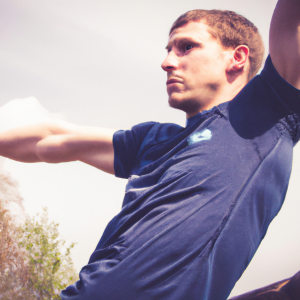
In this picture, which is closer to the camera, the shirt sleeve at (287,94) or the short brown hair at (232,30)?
the shirt sleeve at (287,94)

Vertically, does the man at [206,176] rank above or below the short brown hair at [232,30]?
below

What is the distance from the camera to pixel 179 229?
76 centimetres

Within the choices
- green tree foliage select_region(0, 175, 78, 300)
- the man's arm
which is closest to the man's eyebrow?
the man's arm

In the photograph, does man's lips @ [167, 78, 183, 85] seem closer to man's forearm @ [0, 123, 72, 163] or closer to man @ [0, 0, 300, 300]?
man @ [0, 0, 300, 300]

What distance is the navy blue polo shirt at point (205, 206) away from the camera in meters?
0.73

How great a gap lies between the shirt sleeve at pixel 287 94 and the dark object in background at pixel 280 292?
800mm

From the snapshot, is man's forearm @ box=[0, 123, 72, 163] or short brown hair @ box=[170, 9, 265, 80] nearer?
short brown hair @ box=[170, 9, 265, 80]

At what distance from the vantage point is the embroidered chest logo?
904 mm

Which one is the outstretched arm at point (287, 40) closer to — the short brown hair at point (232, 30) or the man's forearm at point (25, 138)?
the short brown hair at point (232, 30)

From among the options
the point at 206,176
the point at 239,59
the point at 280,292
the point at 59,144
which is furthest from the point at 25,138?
the point at 280,292

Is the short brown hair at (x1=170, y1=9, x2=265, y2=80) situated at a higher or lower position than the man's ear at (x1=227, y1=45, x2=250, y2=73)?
higher

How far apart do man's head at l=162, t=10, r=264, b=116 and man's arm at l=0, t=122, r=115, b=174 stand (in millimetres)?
367

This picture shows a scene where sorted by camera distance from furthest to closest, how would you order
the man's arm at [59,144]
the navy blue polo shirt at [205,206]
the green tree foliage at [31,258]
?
the green tree foliage at [31,258] < the man's arm at [59,144] < the navy blue polo shirt at [205,206]

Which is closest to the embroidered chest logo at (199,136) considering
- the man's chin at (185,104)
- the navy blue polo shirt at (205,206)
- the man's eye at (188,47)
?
the navy blue polo shirt at (205,206)
